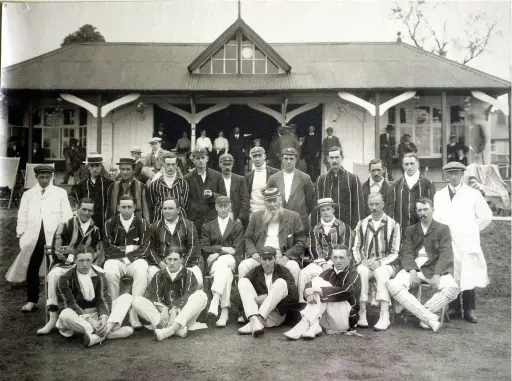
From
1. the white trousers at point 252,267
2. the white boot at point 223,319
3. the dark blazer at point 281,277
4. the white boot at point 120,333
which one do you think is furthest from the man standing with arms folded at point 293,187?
the white boot at point 120,333

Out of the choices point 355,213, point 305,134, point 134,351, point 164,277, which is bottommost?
point 134,351

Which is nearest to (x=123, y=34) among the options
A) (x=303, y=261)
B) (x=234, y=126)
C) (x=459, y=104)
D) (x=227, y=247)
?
(x=227, y=247)

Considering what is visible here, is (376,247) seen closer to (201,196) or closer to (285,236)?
(285,236)

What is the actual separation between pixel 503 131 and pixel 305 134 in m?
5.19

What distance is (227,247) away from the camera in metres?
5.05

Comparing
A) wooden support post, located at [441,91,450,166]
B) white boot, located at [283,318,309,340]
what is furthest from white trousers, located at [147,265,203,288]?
wooden support post, located at [441,91,450,166]

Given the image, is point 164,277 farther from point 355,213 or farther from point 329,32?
point 329,32

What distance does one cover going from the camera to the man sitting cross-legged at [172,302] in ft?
13.8

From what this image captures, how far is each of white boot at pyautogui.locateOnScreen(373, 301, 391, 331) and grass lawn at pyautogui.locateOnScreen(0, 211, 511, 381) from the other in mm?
72

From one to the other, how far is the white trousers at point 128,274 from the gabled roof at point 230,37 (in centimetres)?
723

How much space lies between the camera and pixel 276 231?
502 cm

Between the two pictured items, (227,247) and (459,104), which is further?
(459,104)

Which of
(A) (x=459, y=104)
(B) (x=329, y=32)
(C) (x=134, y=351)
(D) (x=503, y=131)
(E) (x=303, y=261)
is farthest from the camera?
(D) (x=503, y=131)

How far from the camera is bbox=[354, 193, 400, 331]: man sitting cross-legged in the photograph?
4.62m
